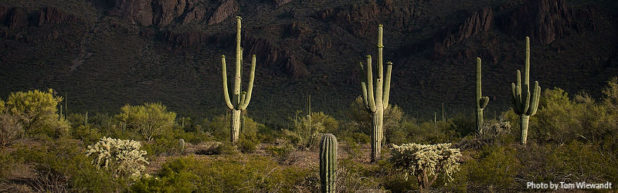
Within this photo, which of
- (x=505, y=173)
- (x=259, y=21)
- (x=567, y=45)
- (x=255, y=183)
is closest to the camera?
(x=255, y=183)

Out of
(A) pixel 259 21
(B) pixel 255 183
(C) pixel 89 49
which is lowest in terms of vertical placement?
(B) pixel 255 183

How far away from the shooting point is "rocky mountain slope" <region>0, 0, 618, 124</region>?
44.8 m

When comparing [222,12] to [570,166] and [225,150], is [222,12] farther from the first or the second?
[570,166]

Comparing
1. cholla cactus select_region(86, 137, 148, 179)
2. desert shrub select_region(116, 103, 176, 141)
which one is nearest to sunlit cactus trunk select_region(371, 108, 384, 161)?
cholla cactus select_region(86, 137, 148, 179)

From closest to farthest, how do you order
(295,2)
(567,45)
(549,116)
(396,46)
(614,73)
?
(549,116)
(614,73)
(567,45)
(396,46)
(295,2)

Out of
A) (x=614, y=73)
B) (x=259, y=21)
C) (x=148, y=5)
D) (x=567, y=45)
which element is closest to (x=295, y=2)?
(x=259, y=21)

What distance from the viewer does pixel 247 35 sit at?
63.2 meters

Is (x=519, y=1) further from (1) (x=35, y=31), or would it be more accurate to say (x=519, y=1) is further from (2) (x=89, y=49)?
(1) (x=35, y=31)

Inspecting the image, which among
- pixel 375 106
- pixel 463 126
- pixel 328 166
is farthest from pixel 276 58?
pixel 328 166

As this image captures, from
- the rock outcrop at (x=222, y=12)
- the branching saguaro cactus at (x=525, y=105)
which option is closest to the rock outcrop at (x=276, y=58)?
the rock outcrop at (x=222, y=12)

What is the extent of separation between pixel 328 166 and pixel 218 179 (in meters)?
2.28

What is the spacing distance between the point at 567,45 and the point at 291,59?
27785mm

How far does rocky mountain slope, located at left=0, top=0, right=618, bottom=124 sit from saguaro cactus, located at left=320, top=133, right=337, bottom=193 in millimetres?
32867

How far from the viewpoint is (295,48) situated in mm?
62938
